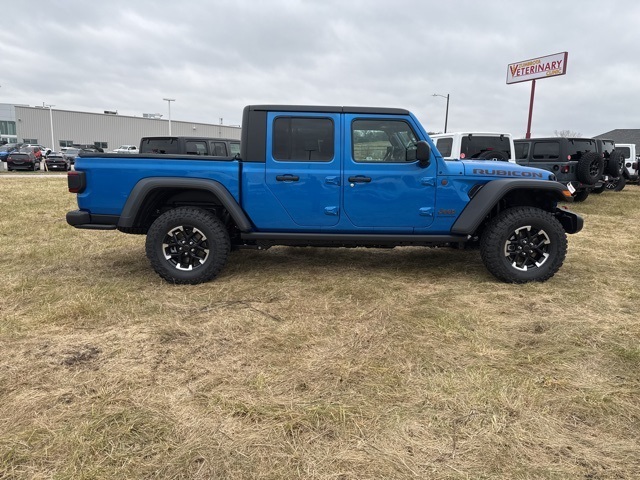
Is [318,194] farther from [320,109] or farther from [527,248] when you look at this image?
[527,248]

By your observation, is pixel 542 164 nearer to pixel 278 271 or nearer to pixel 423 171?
pixel 423 171

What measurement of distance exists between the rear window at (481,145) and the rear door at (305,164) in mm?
6315

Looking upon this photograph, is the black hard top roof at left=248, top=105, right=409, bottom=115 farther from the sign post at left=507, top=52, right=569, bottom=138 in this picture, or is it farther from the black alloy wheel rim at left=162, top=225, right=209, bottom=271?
the sign post at left=507, top=52, right=569, bottom=138

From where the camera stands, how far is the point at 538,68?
79.3ft

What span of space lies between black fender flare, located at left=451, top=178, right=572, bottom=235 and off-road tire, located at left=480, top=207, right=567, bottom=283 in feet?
Answer: 0.77

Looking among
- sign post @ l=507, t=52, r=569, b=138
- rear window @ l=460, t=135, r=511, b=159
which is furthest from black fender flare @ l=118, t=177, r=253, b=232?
sign post @ l=507, t=52, r=569, b=138

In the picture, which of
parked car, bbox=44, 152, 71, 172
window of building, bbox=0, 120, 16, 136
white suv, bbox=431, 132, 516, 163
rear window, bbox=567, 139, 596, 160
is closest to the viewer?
white suv, bbox=431, 132, 516, 163

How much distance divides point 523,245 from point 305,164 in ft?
7.86

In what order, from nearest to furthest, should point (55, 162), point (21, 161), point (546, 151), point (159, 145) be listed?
point (159, 145) < point (546, 151) < point (21, 161) < point (55, 162)

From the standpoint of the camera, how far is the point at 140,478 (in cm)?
179

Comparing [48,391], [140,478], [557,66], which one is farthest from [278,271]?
[557,66]

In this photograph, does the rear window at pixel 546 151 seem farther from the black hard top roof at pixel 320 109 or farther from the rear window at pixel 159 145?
the rear window at pixel 159 145

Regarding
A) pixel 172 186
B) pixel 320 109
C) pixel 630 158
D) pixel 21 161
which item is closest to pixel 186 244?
pixel 172 186

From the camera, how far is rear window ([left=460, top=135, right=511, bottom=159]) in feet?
31.9
